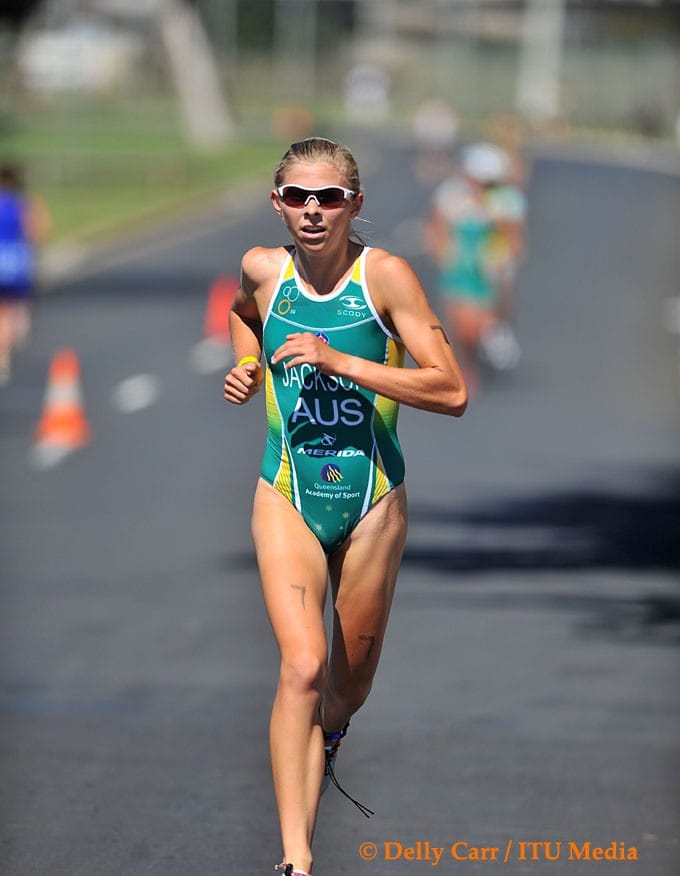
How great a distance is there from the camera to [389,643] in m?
10.8

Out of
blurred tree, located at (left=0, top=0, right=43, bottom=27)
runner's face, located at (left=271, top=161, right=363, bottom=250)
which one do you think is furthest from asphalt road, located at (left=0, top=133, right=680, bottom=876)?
blurred tree, located at (left=0, top=0, right=43, bottom=27)

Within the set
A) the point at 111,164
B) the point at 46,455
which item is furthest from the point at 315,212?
the point at 111,164

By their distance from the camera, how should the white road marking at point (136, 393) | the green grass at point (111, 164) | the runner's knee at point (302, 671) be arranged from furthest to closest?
1. the green grass at point (111, 164)
2. the white road marking at point (136, 393)
3. the runner's knee at point (302, 671)

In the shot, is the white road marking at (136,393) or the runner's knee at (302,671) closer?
the runner's knee at (302,671)

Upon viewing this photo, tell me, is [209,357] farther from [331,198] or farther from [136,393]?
[331,198]

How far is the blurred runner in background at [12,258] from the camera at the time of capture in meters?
22.2

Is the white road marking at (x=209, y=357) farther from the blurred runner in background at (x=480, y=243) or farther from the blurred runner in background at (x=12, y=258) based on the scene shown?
the blurred runner in background at (x=480, y=243)

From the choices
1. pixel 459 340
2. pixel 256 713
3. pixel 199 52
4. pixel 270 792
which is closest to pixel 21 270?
pixel 459 340

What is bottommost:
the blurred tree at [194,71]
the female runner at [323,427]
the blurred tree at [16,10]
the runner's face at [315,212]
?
the blurred tree at [194,71]

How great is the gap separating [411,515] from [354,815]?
7.22 meters

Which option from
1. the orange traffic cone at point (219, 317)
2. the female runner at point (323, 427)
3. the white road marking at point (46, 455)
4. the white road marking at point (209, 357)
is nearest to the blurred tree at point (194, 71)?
the orange traffic cone at point (219, 317)

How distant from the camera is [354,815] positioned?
745 centimetres

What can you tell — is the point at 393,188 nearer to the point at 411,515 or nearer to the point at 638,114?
the point at 638,114

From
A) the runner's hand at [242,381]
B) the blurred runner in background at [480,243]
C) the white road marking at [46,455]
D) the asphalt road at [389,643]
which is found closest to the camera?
the runner's hand at [242,381]
